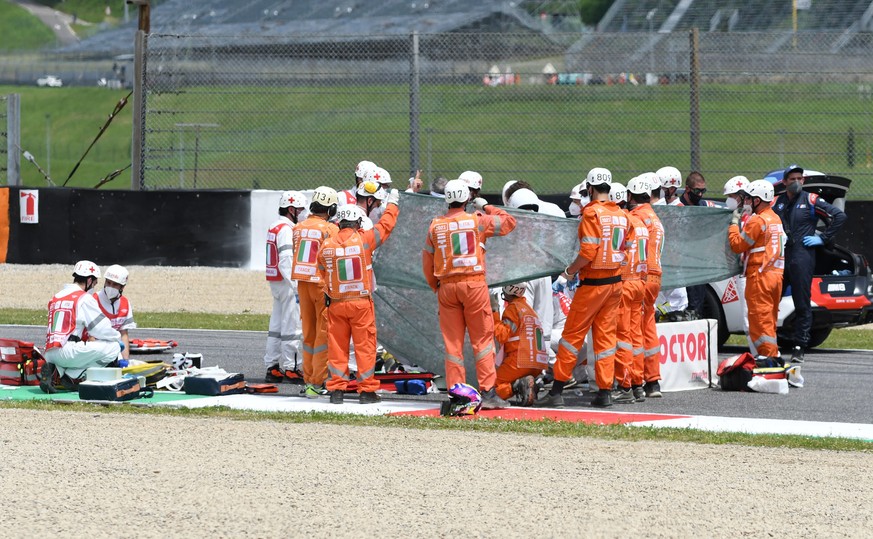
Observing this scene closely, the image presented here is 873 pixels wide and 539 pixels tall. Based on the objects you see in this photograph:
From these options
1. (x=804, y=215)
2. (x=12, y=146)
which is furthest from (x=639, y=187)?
(x=12, y=146)

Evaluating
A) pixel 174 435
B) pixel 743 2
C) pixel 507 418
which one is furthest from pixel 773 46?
pixel 743 2

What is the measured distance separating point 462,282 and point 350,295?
98 centimetres

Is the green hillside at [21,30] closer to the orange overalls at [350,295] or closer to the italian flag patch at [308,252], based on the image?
the italian flag patch at [308,252]

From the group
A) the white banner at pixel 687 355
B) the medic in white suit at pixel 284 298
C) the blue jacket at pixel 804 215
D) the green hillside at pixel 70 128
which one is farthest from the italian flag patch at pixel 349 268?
the green hillside at pixel 70 128

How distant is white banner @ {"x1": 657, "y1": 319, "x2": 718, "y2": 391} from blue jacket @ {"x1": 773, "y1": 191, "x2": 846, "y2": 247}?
196cm

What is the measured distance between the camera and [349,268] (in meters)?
11.3

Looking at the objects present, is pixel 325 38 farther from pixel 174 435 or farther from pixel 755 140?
pixel 174 435

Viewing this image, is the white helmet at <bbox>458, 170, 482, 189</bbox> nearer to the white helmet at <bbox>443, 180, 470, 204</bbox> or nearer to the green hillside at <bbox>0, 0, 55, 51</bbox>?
the white helmet at <bbox>443, 180, 470, 204</bbox>

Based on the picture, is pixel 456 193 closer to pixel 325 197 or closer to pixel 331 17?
pixel 325 197

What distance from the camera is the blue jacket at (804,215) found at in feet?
47.1

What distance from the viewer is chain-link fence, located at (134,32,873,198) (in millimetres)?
20125

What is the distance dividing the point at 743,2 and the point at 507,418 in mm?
33571

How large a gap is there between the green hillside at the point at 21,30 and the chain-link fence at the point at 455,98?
114 feet

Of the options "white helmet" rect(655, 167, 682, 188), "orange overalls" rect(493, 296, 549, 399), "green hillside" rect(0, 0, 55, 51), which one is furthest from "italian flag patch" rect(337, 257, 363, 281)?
"green hillside" rect(0, 0, 55, 51)
